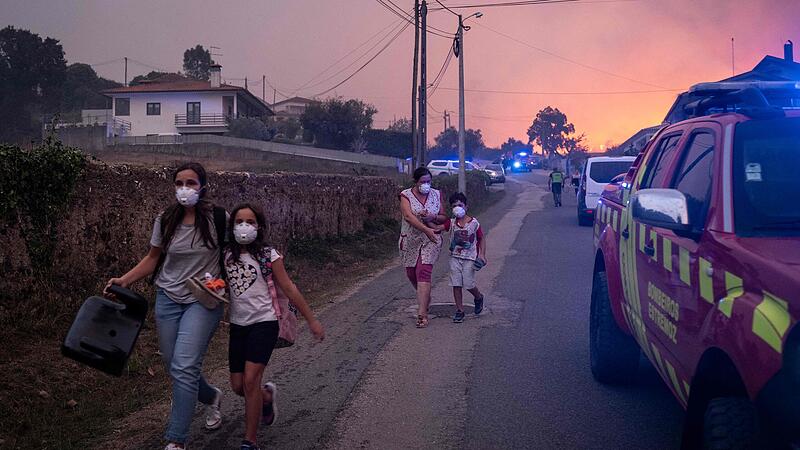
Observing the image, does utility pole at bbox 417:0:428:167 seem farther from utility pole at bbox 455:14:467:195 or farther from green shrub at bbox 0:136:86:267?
green shrub at bbox 0:136:86:267

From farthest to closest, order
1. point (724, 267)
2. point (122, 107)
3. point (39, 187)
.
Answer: point (122, 107) < point (39, 187) < point (724, 267)

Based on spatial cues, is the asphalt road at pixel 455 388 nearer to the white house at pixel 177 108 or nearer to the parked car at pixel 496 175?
the parked car at pixel 496 175

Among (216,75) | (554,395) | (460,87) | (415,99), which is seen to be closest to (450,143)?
(216,75)

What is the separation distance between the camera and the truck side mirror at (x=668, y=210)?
3723 millimetres

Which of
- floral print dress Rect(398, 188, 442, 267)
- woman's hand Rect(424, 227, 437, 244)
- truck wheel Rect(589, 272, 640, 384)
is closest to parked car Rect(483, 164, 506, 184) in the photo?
floral print dress Rect(398, 188, 442, 267)

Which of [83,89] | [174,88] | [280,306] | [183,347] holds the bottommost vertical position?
[183,347]

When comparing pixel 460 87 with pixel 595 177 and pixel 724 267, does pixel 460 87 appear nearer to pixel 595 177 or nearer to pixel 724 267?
pixel 595 177

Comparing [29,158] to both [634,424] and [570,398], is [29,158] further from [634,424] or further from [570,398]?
[634,424]

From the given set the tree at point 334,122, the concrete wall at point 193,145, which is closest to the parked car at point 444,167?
the concrete wall at point 193,145

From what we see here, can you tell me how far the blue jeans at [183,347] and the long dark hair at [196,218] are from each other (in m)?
0.37

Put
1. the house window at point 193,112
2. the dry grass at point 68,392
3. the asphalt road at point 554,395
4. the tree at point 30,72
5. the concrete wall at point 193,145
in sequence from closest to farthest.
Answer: the asphalt road at point 554,395 → the dry grass at point 68,392 → the concrete wall at point 193,145 → the tree at point 30,72 → the house window at point 193,112

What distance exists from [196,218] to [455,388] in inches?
102

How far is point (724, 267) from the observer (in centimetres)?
336

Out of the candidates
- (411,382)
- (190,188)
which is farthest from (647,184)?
(190,188)
